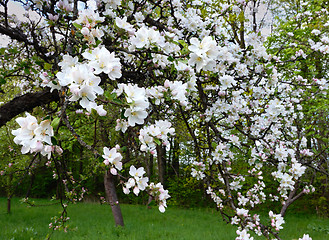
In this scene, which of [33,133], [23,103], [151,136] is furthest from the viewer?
[23,103]

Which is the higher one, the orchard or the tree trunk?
the orchard

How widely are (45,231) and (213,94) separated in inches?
224

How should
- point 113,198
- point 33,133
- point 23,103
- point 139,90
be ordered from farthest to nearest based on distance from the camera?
point 113,198 < point 23,103 < point 139,90 < point 33,133

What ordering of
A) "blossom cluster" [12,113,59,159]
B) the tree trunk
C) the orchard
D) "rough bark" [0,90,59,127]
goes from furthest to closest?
the tree trunk → "rough bark" [0,90,59,127] → the orchard → "blossom cluster" [12,113,59,159]

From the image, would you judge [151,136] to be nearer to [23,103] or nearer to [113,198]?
[23,103]

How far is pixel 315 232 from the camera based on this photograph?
690cm

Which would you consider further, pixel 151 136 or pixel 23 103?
pixel 23 103

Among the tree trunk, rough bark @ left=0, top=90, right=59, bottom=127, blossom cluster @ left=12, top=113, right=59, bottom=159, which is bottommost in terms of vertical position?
the tree trunk

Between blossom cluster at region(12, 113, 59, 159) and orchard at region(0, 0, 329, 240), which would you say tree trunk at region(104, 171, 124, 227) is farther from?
blossom cluster at region(12, 113, 59, 159)

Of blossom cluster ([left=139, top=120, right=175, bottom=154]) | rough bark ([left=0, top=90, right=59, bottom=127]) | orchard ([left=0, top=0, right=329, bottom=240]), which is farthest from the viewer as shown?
rough bark ([left=0, top=90, right=59, bottom=127])

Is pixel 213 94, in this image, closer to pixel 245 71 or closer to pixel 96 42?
pixel 245 71

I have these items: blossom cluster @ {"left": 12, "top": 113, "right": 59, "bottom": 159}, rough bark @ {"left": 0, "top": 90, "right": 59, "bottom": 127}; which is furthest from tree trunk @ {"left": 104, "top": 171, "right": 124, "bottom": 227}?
blossom cluster @ {"left": 12, "top": 113, "right": 59, "bottom": 159}

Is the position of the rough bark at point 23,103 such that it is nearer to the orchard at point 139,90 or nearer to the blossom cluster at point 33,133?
the orchard at point 139,90

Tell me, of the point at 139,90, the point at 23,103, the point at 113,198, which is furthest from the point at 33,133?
the point at 113,198
